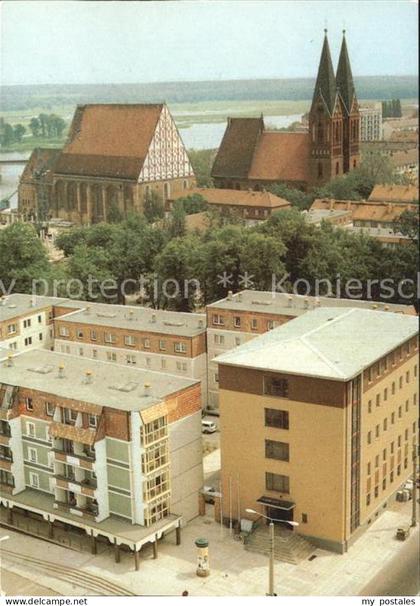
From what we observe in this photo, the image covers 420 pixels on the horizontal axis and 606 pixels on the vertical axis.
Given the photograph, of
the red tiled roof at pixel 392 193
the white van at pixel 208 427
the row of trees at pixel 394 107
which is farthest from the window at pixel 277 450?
the red tiled roof at pixel 392 193

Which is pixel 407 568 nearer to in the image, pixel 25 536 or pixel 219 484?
pixel 219 484

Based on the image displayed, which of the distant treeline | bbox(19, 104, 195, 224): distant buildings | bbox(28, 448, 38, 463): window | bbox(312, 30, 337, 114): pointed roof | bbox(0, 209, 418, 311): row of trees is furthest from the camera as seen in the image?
bbox(19, 104, 195, 224): distant buildings

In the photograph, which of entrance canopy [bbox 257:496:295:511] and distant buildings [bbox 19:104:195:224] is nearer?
entrance canopy [bbox 257:496:295:511]

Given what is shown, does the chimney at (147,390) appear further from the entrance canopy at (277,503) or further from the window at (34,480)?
the entrance canopy at (277,503)

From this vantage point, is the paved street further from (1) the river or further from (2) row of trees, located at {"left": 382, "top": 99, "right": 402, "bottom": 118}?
(1) the river

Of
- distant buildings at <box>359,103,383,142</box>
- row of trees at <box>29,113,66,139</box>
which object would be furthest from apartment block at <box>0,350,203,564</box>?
distant buildings at <box>359,103,383,142</box>

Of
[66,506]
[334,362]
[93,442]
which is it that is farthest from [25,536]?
[334,362]
